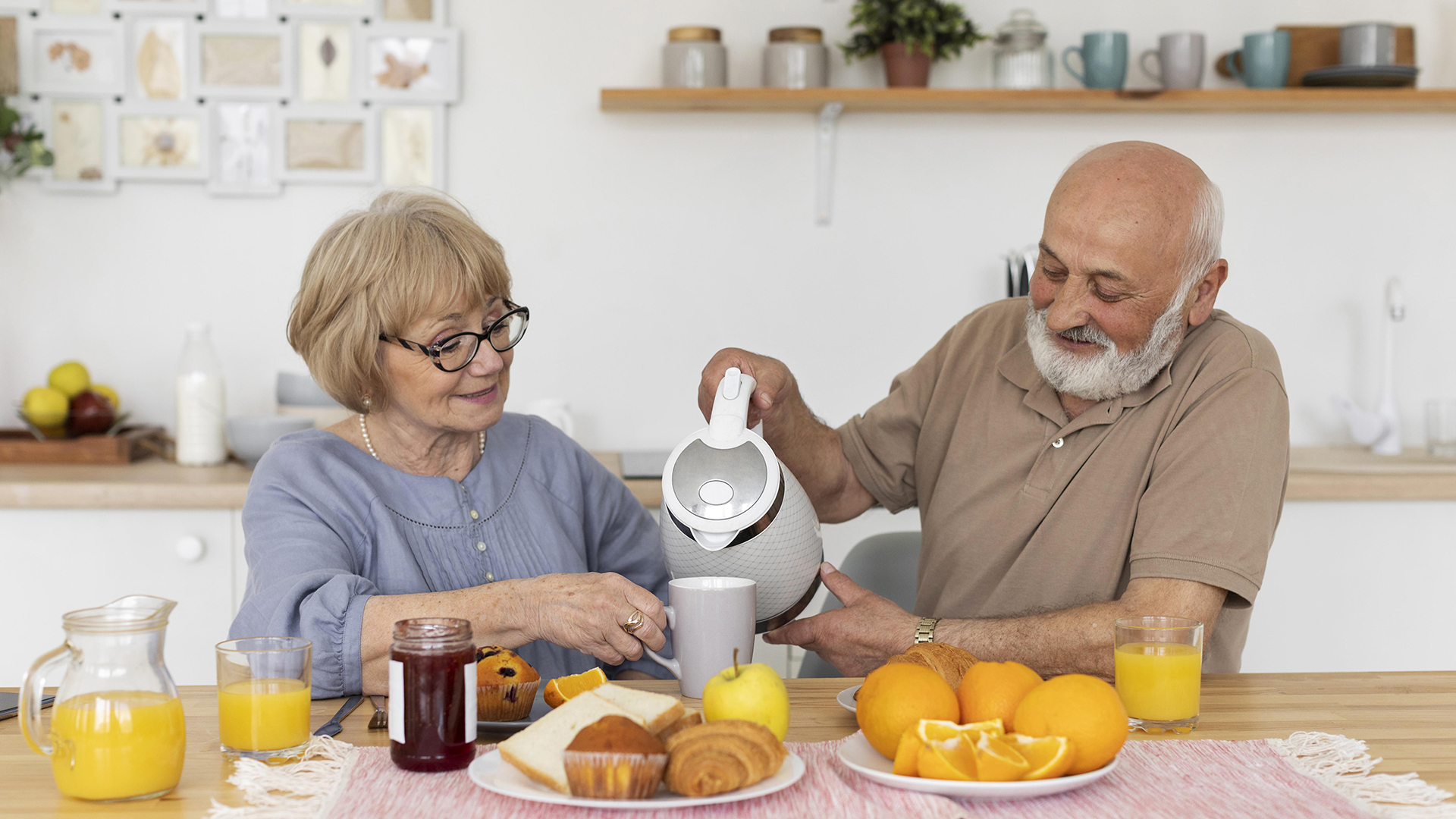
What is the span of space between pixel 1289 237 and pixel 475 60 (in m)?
1.97

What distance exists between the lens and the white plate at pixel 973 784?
0.88 metres

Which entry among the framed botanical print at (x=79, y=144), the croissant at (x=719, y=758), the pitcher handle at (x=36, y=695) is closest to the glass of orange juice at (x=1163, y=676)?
the croissant at (x=719, y=758)

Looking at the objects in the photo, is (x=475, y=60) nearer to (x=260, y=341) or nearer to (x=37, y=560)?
(x=260, y=341)

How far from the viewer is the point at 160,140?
271cm

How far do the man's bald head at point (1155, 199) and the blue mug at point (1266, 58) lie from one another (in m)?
1.39

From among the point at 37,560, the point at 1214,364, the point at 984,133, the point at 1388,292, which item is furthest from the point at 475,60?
the point at 1388,292

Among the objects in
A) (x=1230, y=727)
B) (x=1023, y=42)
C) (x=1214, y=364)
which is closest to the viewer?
(x=1230, y=727)

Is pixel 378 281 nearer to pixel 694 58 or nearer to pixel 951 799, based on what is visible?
pixel 951 799

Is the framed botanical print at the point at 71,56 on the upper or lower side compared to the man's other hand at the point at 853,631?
upper

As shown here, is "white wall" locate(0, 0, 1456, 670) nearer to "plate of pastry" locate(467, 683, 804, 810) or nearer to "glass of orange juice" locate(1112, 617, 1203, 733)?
"glass of orange juice" locate(1112, 617, 1203, 733)

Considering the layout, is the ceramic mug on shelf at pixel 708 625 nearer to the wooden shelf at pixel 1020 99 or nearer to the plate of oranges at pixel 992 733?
the plate of oranges at pixel 992 733

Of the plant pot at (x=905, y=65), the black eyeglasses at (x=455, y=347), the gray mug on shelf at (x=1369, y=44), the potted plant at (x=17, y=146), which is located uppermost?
the gray mug on shelf at (x=1369, y=44)

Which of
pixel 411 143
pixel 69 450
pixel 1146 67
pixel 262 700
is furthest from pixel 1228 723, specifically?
pixel 69 450

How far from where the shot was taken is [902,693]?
0.94m
